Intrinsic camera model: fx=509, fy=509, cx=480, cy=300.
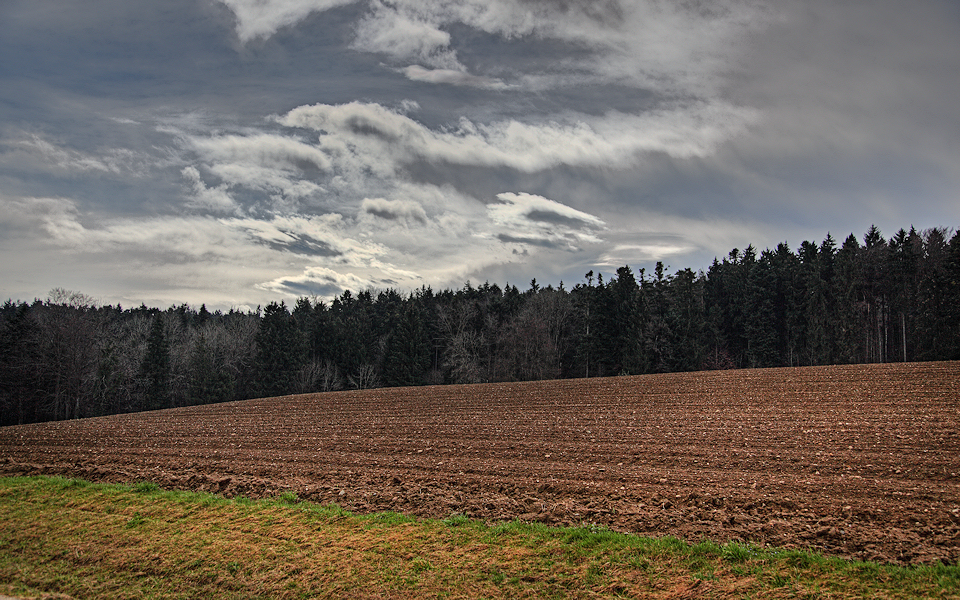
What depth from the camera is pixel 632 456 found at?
1683 centimetres

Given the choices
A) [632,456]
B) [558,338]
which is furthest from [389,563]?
[558,338]

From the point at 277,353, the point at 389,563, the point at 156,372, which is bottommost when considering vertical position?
the point at 156,372

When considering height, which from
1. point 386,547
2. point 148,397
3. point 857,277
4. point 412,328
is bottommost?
point 148,397

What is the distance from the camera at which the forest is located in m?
52.8

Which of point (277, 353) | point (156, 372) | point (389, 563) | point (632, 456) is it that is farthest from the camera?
point (277, 353)

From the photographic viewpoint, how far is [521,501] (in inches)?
468

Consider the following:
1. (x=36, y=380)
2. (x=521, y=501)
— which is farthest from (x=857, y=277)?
(x=36, y=380)

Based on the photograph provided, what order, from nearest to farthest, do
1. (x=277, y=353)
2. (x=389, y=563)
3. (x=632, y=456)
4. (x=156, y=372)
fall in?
(x=389, y=563) < (x=632, y=456) < (x=156, y=372) < (x=277, y=353)

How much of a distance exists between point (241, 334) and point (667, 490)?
264 ft

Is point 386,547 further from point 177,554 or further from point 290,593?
point 177,554

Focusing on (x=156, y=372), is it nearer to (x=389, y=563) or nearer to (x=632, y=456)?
(x=632, y=456)

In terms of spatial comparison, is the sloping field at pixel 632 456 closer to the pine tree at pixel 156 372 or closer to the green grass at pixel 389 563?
the green grass at pixel 389 563

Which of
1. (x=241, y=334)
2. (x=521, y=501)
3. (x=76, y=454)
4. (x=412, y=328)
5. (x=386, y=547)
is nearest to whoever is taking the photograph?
(x=386, y=547)

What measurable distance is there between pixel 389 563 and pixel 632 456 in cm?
1054
